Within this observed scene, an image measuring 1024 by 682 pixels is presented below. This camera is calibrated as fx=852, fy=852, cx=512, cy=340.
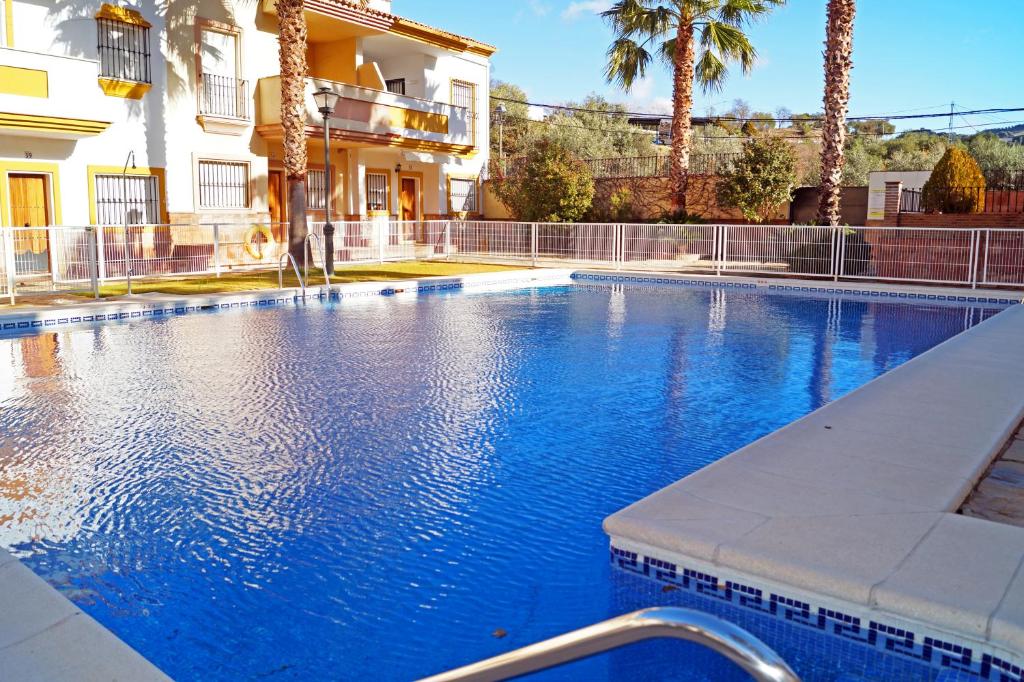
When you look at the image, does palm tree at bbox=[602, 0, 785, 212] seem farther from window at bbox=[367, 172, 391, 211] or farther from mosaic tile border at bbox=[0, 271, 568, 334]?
window at bbox=[367, 172, 391, 211]

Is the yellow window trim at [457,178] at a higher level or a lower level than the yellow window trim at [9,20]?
lower

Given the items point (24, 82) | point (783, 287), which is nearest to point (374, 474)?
point (783, 287)

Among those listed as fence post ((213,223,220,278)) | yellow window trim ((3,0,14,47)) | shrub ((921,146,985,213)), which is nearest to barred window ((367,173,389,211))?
fence post ((213,223,220,278))

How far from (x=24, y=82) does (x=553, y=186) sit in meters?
15.0

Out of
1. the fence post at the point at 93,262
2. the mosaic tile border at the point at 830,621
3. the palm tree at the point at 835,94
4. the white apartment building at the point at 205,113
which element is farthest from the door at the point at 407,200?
the mosaic tile border at the point at 830,621

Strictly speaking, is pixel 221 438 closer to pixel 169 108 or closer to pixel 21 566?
pixel 21 566

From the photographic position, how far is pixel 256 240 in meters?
20.8

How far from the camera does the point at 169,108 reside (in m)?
21.2

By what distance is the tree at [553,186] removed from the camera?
27.2m

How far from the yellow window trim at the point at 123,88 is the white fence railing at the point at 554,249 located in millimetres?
4112

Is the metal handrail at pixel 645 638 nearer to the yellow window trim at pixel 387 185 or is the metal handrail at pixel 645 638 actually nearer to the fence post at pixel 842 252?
the fence post at pixel 842 252

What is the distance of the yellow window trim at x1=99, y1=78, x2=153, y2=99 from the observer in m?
19.7

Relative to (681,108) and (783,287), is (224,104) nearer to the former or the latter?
(681,108)

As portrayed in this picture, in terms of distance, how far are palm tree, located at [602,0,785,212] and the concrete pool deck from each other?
1902 centimetres
